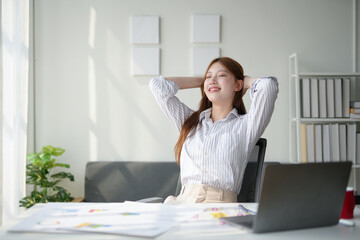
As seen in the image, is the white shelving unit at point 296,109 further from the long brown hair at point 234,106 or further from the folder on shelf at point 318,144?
the long brown hair at point 234,106

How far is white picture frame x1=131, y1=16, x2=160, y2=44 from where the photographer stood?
11.1ft

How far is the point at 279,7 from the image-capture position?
11.3 feet

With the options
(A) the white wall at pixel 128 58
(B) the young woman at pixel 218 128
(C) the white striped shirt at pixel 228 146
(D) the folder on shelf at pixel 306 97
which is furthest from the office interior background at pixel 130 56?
(C) the white striped shirt at pixel 228 146

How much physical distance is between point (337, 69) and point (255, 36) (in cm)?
78

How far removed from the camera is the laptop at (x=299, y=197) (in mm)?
981

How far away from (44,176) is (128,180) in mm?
679

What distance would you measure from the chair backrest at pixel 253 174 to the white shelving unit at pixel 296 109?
4.27ft

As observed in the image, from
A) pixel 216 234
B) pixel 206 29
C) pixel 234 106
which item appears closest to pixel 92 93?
pixel 206 29

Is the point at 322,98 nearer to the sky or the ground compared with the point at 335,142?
nearer to the sky

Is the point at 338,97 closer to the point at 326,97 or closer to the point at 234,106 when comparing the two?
the point at 326,97

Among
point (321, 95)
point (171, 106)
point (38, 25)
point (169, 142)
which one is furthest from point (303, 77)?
point (38, 25)

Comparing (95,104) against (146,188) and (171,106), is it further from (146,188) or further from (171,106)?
(171,106)

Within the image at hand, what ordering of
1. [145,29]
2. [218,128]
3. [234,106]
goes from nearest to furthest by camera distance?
[218,128] < [234,106] < [145,29]

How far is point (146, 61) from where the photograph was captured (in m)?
3.41
